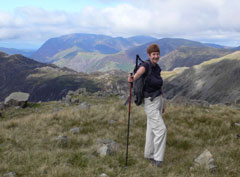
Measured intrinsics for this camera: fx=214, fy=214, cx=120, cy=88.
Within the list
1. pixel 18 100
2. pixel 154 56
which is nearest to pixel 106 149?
pixel 154 56

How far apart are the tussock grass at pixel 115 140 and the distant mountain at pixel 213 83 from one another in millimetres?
111493

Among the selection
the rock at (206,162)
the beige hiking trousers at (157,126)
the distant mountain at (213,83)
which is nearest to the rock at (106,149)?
the beige hiking trousers at (157,126)

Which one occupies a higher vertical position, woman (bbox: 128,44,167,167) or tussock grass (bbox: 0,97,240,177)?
woman (bbox: 128,44,167,167)

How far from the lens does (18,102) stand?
27.3 meters

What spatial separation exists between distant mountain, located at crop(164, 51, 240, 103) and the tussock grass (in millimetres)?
111493

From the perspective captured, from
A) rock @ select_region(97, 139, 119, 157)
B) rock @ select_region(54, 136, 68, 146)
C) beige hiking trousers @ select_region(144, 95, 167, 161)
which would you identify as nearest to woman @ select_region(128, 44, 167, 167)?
beige hiking trousers @ select_region(144, 95, 167, 161)

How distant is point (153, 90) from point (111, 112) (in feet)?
22.6

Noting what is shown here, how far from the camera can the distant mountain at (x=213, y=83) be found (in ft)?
416

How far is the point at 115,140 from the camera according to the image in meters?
8.70

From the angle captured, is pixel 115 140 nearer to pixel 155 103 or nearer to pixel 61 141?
pixel 61 141

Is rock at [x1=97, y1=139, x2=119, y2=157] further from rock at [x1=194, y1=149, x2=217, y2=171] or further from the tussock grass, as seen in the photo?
rock at [x1=194, y1=149, x2=217, y2=171]

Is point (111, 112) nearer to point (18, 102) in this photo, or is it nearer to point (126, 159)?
point (126, 159)

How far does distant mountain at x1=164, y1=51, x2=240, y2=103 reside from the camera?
127 metres

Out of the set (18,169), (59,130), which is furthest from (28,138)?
(18,169)
